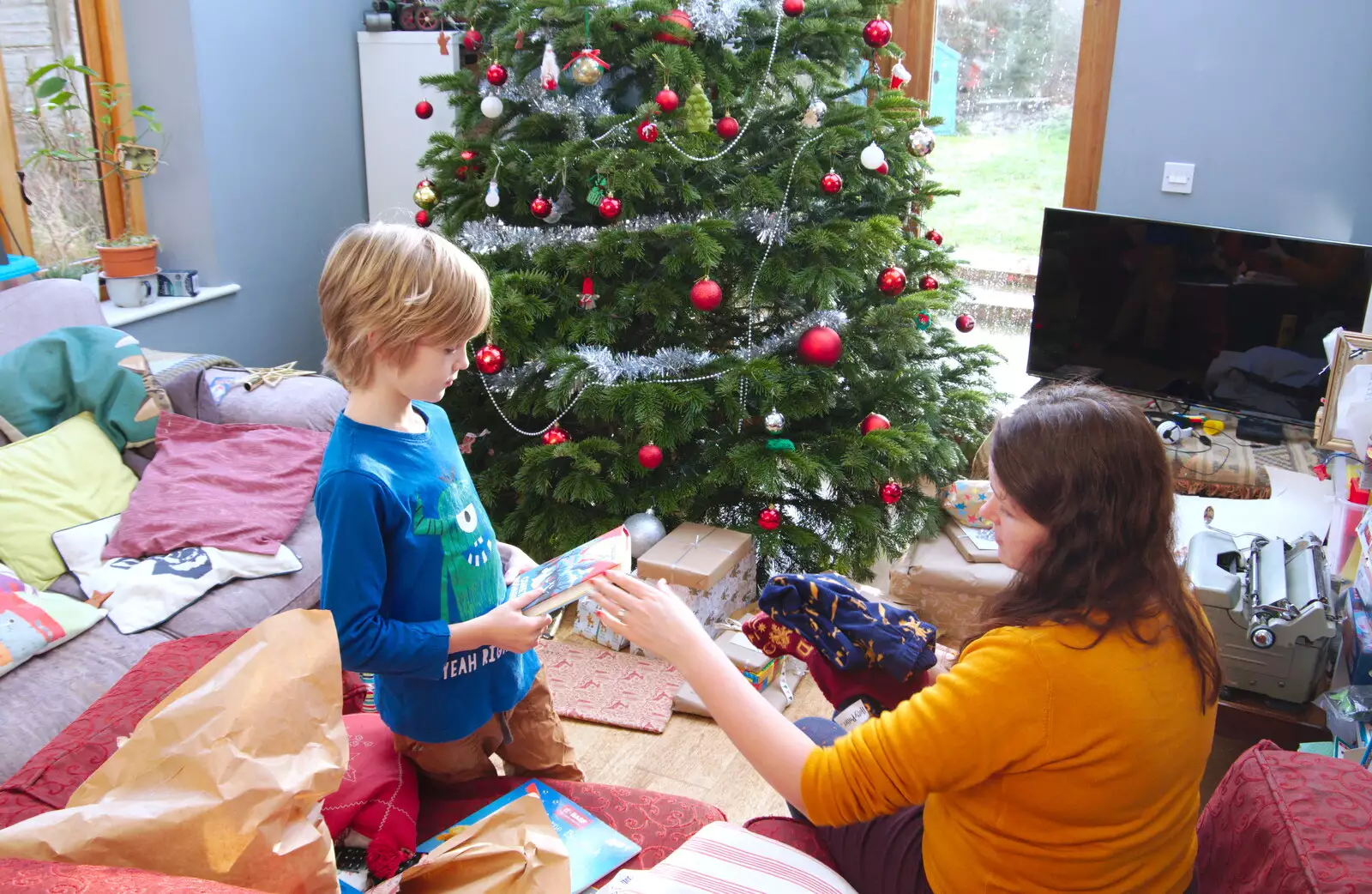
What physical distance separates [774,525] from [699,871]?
172 centimetres

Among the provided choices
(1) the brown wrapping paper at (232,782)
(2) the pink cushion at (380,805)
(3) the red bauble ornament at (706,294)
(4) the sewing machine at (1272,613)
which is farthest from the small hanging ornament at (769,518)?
(1) the brown wrapping paper at (232,782)

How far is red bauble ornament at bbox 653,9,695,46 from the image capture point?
2.71 metres

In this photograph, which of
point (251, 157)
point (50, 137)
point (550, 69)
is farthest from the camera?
point (251, 157)

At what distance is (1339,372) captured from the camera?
215cm

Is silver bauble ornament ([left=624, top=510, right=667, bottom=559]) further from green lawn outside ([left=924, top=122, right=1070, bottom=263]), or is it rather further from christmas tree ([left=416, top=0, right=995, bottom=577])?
green lawn outside ([left=924, top=122, right=1070, bottom=263])

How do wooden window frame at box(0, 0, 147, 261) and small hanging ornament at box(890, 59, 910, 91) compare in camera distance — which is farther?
wooden window frame at box(0, 0, 147, 261)

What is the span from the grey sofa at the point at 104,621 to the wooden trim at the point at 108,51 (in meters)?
0.95

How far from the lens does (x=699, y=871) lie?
3.79ft

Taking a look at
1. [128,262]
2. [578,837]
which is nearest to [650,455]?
[578,837]

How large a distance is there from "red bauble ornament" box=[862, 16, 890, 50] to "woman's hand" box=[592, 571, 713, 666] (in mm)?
1992

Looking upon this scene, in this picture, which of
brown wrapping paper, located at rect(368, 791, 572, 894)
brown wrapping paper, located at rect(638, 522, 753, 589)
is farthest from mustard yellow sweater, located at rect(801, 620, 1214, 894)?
brown wrapping paper, located at rect(638, 522, 753, 589)

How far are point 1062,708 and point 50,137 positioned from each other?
136 inches

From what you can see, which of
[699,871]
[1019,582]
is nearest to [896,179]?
[1019,582]

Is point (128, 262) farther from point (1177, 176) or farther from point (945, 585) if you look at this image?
point (1177, 176)
